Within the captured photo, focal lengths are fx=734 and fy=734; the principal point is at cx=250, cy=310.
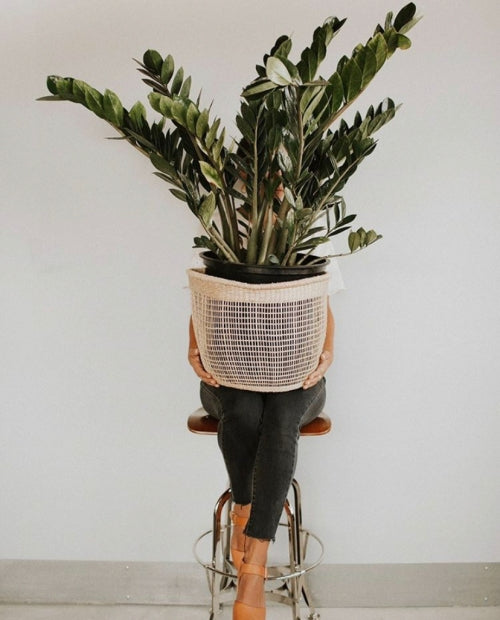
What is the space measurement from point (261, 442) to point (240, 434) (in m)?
0.07

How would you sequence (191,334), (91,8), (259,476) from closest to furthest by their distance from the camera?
(259,476) → (191,334) → (91,8)

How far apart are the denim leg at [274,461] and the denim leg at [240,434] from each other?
0.12 feet

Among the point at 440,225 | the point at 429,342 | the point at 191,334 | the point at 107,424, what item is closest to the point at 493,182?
the point at 440,225

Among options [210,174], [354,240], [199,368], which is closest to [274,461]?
[199,368]

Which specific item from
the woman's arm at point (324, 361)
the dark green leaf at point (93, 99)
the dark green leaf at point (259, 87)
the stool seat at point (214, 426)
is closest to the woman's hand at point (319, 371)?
the woman's arm at point (324, 361)

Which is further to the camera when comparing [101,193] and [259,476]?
[101,193]

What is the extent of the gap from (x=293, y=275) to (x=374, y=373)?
818mm

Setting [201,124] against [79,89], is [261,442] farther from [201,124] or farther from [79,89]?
[79,89]

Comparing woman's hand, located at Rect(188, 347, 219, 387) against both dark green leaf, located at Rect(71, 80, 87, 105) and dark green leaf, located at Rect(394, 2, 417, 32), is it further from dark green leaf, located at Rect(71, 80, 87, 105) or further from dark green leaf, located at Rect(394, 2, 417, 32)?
dark green leaf, located at Rect(394, 2, 417, 32)

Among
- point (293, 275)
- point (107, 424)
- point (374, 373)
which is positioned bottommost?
point (107, 424)

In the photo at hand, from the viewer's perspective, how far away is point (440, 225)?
2.47 meters

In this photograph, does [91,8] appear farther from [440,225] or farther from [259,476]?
[259,476]

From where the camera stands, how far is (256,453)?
1.91m

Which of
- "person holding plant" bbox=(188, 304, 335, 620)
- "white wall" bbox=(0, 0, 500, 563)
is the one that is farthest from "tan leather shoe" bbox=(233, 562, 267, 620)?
"white wall" bbox=(0, 0, 500, 563)
